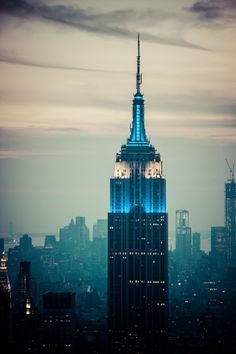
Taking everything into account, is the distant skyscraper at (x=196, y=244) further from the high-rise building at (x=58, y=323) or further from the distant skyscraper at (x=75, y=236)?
the high-rise building at (x=58, y=323)

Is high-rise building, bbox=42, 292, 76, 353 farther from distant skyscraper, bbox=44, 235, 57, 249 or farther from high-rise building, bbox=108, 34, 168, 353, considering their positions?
distant skyscraper, bbox=44, 235, 57, 249

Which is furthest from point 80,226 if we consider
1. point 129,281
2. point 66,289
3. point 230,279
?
point 129,281

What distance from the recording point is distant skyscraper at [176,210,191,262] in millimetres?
24066

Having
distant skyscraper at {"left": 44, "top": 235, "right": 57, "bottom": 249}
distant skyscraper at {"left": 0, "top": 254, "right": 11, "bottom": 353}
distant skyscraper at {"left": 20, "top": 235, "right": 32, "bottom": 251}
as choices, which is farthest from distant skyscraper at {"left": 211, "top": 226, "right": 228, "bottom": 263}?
distant skyscraper at {"left": 0, "top": 254, "right": 11, "bottom": 353}

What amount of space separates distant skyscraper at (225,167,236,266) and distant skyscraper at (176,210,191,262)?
3.24 ft

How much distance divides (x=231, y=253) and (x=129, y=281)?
8.99 metres

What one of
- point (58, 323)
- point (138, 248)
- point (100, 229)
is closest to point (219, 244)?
point (100, 229)

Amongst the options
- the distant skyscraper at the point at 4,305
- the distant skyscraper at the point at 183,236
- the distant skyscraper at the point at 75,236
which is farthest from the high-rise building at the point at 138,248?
the distant skyscraper at the point at 75,236

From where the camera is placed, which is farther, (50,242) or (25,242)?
(50,242)

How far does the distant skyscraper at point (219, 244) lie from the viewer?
26617 millimetres

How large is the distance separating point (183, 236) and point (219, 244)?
4.99 feet

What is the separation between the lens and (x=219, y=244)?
28.1 meters

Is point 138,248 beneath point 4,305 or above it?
above

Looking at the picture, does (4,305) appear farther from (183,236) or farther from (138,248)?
(183,236)
